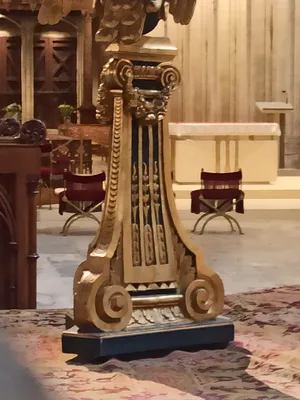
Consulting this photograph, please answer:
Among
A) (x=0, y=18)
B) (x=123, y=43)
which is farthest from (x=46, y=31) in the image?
(x=123, y=43)

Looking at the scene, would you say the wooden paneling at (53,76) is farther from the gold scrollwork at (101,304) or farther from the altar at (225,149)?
the gold scrollwork at (101,304)

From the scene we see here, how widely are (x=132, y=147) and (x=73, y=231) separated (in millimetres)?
6289

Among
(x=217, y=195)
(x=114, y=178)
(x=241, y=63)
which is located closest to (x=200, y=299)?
(x=114, y=178)

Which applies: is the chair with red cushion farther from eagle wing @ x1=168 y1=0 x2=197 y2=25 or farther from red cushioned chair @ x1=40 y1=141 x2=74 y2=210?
eagle wing @ x1=168 y1=0 x2=197 y2=25

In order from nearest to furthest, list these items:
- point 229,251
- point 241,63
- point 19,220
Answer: point 19,220 < point 229,251 < point 241,63

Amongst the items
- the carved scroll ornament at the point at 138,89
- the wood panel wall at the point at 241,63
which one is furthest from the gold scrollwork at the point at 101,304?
the wood panel wall at the point at 241,63

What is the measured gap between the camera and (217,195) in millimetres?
9227

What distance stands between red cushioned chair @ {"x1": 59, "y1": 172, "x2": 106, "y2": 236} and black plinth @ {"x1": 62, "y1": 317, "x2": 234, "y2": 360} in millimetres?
5702

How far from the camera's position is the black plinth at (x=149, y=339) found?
3.09m

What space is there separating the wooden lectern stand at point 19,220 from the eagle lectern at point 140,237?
67.9 inches

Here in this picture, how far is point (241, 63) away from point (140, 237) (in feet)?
45.6

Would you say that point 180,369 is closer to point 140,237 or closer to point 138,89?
point 140,237

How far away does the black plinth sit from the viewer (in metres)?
3.09

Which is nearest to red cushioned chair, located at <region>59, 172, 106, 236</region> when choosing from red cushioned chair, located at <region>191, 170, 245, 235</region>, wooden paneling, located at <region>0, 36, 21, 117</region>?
red cushioned chair, located at <region>191, 170, 245, 235</region>
